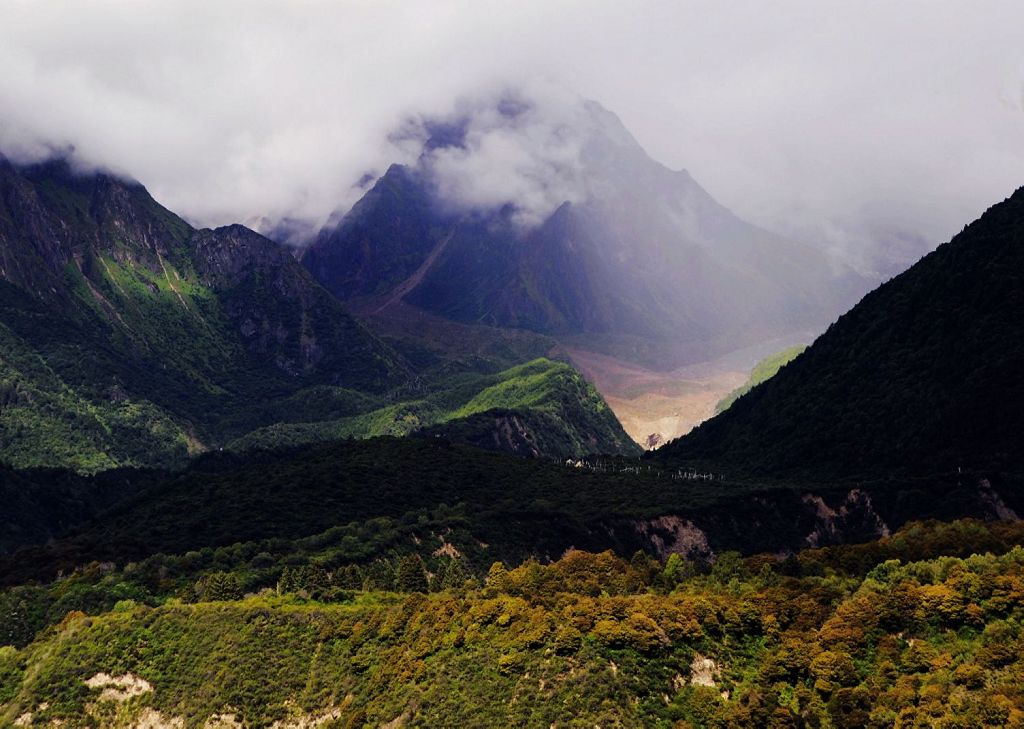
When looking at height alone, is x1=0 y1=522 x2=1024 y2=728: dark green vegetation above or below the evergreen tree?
below

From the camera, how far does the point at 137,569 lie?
177 m

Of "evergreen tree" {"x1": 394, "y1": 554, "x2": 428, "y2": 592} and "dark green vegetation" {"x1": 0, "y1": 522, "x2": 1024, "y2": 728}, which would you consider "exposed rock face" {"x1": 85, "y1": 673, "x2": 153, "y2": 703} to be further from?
"evergreen tree" {"x1": 394, "y1": 554, "x2": 428, "y2": 592}

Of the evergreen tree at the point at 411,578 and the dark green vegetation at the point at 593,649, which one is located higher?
the evergreen tree at the point at 411,578

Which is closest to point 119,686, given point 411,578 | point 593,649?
point 411,578

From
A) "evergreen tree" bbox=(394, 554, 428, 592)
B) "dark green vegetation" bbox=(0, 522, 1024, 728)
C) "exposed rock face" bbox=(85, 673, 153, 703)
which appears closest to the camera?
"dark green vegetation" bbox=(0, 522, 1024, 728)

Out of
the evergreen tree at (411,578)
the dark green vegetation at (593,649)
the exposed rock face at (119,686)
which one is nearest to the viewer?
the dark green vegetation at (593,649)

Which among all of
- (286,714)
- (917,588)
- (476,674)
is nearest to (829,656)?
(917,588)

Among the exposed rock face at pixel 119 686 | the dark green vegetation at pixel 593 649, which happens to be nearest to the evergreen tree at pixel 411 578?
the dark green vegetation at pixel 593 649

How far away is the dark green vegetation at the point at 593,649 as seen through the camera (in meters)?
97.9

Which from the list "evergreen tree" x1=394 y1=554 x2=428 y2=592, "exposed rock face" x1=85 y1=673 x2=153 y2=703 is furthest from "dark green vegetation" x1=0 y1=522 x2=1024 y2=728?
"evergreen tree" x1=394 y1=554 x2=428 y2=592

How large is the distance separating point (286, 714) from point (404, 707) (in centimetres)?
1710

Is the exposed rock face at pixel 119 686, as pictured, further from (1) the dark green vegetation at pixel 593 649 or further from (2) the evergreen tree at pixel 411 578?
(2) the evergreen tree at pixel 411 578

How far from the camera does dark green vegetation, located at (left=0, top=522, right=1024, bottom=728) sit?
9788 centimetres

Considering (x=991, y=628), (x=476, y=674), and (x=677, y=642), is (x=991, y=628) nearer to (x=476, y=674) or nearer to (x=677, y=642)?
(x=677, y=642)
